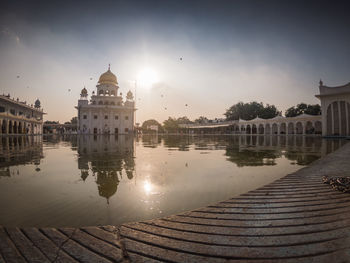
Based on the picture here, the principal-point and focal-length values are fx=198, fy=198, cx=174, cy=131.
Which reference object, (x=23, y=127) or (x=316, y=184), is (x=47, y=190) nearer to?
(x=316, y=184)

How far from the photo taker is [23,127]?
45.3 metres

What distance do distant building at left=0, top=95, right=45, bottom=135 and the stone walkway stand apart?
4461cm

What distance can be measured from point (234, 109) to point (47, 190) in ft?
248

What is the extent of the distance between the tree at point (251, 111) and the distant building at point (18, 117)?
6080 centimetres

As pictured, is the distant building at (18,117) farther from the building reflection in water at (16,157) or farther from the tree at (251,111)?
the tree at (251,111)

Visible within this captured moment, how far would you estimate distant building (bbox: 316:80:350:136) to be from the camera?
3081cm

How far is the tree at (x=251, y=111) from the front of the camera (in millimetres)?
64119

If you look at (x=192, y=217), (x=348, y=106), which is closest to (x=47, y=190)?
(x=192, y=217)

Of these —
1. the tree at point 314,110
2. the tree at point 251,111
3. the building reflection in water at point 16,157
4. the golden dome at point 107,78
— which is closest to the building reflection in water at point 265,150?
the building reflection in water at point 16,157

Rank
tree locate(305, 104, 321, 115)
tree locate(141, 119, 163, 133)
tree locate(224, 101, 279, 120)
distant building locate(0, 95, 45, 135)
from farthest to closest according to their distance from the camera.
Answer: tree locate(141, 119, 163, 133)
tree locate(224, 101, 279, 120)
tree locate(305, 104, 321, 115)
distant building locate(0, 95, 45, 135)

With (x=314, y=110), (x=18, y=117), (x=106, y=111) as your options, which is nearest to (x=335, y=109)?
(x=314, y=110)

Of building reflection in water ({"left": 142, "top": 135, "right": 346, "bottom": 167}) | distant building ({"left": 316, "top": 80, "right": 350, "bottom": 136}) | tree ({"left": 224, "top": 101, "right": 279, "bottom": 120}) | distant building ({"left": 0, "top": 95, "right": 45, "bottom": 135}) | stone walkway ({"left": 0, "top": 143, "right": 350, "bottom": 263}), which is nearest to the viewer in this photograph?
stone walkway ({"left": 0, "top": 143, "right": 350, "bottom": 263})

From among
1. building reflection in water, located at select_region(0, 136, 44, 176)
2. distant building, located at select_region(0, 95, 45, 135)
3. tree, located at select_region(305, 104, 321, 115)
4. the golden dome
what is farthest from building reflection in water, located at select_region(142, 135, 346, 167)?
tree, located at select_region(305, 104, 321, 115)

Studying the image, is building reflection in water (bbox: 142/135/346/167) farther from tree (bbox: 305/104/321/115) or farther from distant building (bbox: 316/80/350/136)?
tree (bbox: 305/104/321/115)
